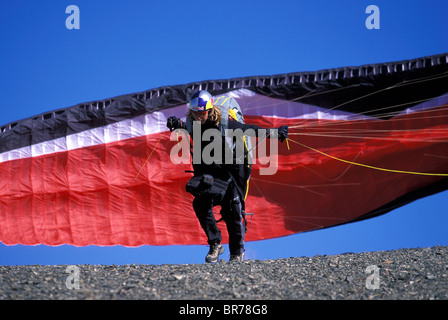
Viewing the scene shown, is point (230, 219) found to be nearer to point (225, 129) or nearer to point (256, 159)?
point (225, 129)

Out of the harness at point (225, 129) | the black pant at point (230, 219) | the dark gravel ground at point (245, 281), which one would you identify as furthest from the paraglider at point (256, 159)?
the dark gravel ground at point (245, 281)

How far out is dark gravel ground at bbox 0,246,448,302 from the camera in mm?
4602

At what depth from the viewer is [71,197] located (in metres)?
12.9

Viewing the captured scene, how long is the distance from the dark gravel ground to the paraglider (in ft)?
15.7

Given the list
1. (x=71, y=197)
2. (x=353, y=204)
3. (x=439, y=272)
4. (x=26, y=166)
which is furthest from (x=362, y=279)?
(x=26, y=166)

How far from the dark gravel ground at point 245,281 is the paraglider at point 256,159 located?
4.78 meters

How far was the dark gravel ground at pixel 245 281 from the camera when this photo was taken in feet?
15.1

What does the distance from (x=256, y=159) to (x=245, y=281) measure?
22.3ft

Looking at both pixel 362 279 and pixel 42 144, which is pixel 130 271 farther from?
pixel 42 144

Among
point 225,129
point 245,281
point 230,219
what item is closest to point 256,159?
point 230,219

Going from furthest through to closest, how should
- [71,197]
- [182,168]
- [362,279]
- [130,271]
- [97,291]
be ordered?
[71,197]
[182,168]
[130,271]
[362,279]
[97,291]

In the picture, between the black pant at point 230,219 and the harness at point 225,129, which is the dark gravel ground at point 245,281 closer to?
the black pant at point 230,219

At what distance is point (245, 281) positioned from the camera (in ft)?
17.0

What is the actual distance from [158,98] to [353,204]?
4.83 metres
